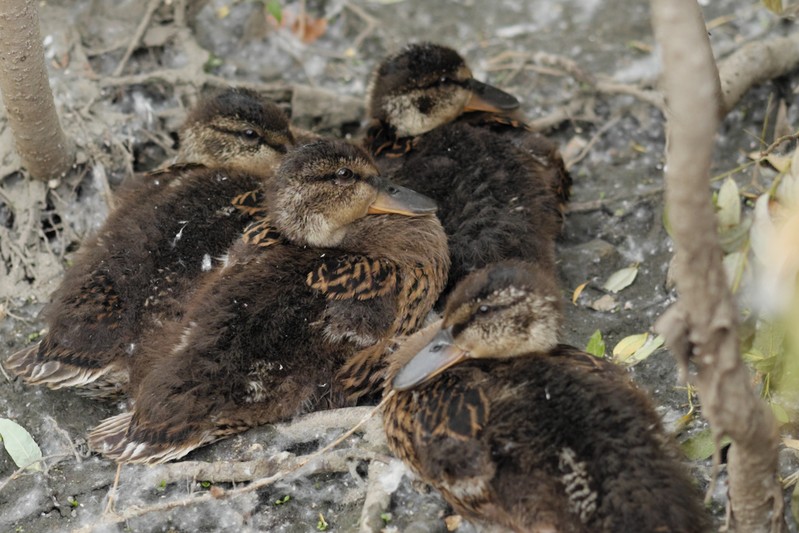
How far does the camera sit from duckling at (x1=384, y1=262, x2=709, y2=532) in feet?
10.5

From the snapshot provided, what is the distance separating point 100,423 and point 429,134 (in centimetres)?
222

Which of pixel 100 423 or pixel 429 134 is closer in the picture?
pixel 100 423

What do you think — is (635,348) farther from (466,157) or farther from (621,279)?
(466,157)

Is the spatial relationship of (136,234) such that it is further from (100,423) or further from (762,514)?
(762,514)

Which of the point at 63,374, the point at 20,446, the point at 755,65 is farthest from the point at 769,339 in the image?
the point at 20,446

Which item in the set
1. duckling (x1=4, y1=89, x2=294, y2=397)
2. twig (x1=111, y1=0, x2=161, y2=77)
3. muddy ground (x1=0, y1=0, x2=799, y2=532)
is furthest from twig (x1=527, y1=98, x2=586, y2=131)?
twig (x1=111, y1=0, x2=161, y2=77)

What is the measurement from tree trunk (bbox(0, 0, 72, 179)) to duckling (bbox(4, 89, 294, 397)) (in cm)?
77

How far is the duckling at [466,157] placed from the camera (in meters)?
4.80

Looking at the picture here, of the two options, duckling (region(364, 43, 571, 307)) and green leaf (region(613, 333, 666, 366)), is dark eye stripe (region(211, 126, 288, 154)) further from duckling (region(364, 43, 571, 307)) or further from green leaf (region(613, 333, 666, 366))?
green leaf (region(613, 333, 666, 366))

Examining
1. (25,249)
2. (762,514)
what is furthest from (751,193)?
(25,249)

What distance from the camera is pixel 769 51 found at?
236 inches

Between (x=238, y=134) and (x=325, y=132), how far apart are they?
1.44 meters

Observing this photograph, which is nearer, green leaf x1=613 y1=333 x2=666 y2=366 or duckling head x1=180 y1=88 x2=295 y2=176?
green leaf x1=613 y1=333 x2=666 y2=366

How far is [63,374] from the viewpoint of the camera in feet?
14.7
